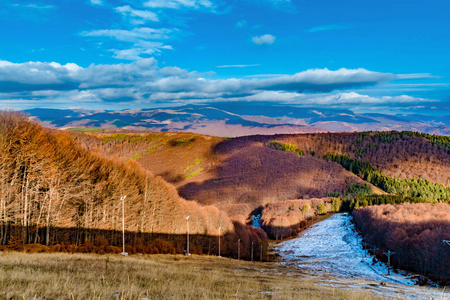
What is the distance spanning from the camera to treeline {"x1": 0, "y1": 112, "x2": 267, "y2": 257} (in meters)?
44.3

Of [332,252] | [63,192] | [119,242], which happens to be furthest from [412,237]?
[63,192]

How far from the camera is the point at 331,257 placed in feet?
433

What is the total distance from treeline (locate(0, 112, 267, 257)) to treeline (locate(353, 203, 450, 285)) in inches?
2617

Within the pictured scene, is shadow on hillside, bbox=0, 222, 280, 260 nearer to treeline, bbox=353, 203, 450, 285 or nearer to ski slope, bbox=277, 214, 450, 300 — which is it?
ski slope, bbox=277, 214, 450, 300

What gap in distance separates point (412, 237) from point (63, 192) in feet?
366

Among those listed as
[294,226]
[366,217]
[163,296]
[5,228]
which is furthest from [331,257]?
[163,296]

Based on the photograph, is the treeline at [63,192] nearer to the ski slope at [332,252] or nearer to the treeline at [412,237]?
the ski slope at [332,252]

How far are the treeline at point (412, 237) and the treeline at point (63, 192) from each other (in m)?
66.5

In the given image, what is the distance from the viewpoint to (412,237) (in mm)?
110562

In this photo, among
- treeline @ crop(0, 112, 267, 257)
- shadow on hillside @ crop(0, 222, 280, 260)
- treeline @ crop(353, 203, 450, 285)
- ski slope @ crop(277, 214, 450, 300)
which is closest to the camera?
shadow on hillside @ crop(0, 222, 280, 260)

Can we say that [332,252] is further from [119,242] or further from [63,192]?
[63,192]

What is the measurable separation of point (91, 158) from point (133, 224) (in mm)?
17992

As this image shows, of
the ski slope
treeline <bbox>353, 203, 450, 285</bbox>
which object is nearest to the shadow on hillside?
the ski slope

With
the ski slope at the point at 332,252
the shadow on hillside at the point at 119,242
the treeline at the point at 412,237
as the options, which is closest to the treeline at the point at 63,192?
the shadow on hillside at the point at 119,242
